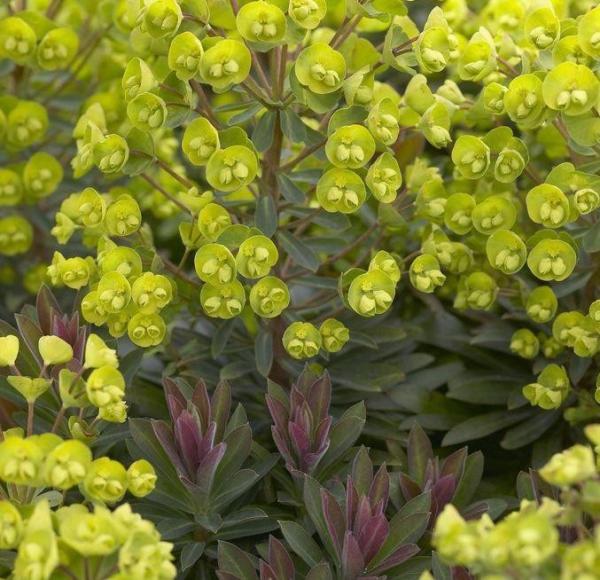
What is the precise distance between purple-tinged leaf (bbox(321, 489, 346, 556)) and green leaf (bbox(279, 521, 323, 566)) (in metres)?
0.05

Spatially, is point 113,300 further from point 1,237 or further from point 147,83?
point 1,237

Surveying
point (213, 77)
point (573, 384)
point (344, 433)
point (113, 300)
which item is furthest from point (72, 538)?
point (573, 384)

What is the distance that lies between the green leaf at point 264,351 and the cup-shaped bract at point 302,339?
0.12m

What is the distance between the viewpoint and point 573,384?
185 centimetres

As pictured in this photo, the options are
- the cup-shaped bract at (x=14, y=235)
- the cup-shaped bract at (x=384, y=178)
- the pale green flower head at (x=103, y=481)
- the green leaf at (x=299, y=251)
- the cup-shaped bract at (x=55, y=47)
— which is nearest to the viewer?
the pale green flower head at (x=103, y=481)

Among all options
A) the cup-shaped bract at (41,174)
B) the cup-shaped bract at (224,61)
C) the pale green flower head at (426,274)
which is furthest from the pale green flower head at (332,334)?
the cup-shaped bract at (41,174)

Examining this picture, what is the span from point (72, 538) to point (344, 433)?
0.60 metres

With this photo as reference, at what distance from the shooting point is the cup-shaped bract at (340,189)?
64.1 inches

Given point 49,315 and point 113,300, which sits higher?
point 113,300

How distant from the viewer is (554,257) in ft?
5.41

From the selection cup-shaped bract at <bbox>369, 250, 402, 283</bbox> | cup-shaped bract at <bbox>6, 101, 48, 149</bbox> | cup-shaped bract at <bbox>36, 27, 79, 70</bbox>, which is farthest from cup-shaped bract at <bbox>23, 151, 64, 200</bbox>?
cup-shaped bract at <bbox>369, 250, 402, 283</bbox>

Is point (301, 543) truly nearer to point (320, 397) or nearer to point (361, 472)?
point (361, 472)

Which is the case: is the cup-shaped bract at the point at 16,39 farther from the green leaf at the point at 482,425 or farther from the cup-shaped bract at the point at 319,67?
the green leaf at the point at 482,425

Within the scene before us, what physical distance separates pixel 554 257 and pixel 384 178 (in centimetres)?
31
